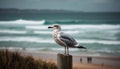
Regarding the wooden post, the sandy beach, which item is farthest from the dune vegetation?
the sandy beach

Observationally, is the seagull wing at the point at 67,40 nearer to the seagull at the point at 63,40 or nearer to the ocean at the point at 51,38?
the seagull at the point at 63,40

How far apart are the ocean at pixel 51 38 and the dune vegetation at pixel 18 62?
127cm

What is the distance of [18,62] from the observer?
3.19 metres

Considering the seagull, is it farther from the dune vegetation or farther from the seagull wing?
the dune vegetation

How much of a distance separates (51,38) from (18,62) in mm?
1714

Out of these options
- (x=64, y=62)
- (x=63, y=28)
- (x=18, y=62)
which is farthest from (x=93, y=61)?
(x=64, y=62)

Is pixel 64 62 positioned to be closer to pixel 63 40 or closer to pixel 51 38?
pixel 63 40

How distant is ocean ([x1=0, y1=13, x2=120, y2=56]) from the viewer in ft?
15.5

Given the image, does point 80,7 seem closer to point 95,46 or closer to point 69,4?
point 69,4

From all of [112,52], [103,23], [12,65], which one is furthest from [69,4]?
[12,65]

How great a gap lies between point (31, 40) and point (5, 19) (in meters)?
0.53

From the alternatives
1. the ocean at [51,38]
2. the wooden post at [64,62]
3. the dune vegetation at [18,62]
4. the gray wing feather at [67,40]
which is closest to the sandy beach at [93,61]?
the ocean at [51,38]

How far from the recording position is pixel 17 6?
4871 mm

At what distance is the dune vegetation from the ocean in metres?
1.27
